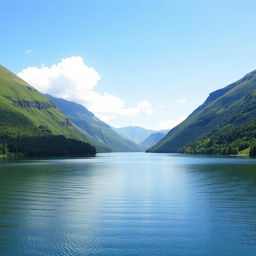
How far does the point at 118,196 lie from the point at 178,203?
12.2 metres

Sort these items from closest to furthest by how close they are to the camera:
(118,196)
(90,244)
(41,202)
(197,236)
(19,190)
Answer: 1. (90,244)
2. (197,236)
3. (41,202)
4. (118,196)
5. (19,190)

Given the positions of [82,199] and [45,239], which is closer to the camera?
[45,239]

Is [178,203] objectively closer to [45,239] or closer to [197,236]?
[197,236]

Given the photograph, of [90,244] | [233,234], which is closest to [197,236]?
[233,234]

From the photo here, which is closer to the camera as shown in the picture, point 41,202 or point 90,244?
point 90,244

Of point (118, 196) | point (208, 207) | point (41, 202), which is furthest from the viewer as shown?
point (118, 196)

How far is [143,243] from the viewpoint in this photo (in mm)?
31297

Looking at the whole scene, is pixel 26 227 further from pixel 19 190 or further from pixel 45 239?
pixel 19 190

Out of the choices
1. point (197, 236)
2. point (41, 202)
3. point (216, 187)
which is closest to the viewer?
point (197, 236)

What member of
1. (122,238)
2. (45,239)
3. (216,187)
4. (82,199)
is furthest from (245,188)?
(45,239)

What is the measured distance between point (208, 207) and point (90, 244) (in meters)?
23.2

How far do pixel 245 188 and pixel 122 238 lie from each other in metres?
42.1

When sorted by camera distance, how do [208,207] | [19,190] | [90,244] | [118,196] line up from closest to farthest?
[90,244], [208,207], [118,196], [19,190]

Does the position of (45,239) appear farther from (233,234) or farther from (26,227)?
(233,234)
